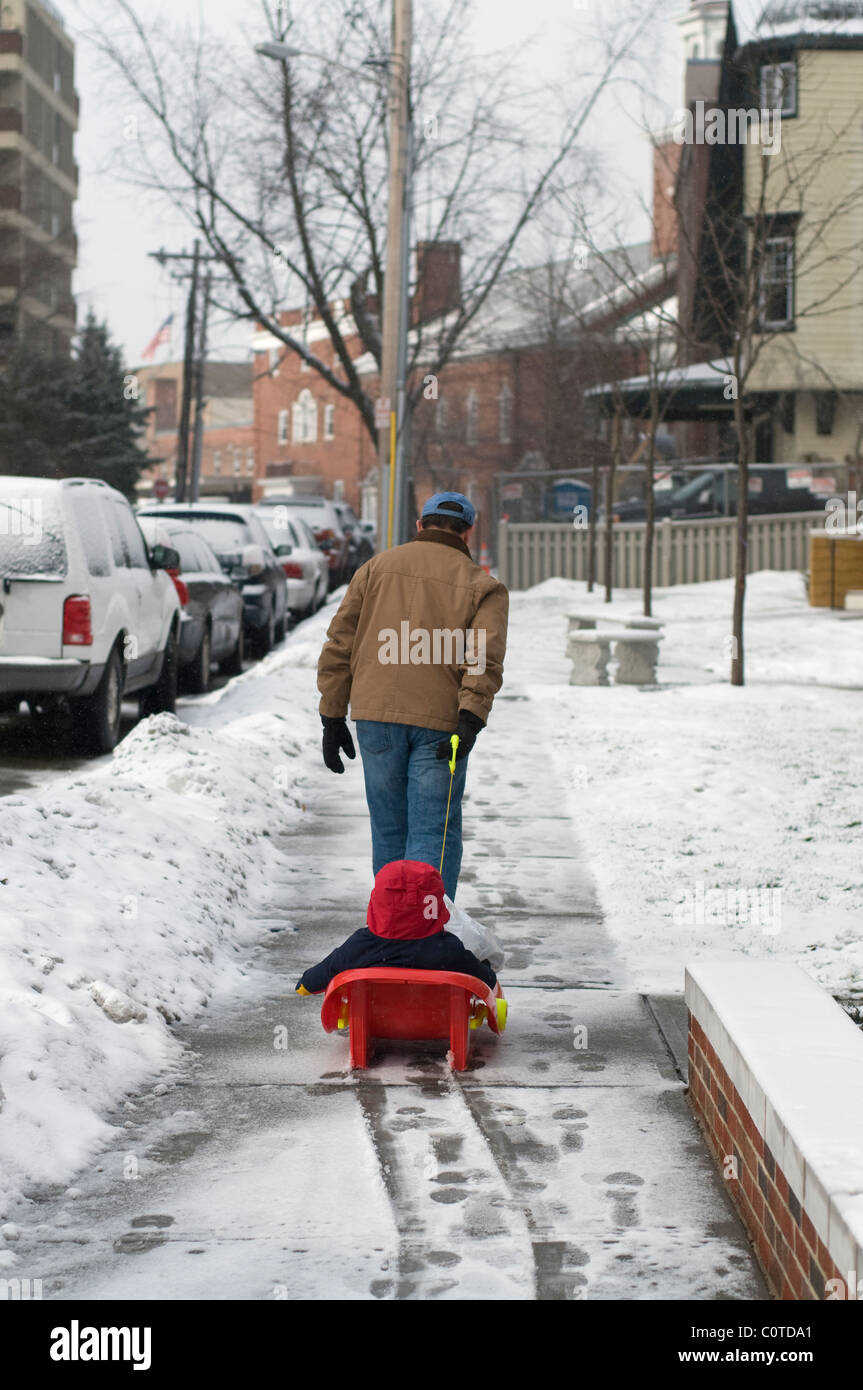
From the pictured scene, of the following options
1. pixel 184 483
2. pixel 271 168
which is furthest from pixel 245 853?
pixel 184 483

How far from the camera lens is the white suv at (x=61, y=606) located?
36.0 ft

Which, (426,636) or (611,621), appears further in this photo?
(611,621)

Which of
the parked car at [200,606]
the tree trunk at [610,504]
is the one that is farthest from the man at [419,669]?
the tree trunk at [610,504]

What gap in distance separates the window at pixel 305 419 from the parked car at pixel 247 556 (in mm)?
64392

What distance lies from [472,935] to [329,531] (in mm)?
26124

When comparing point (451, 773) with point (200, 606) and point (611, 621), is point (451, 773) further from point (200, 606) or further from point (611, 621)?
point (611, 621)

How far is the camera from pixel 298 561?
24.2 m

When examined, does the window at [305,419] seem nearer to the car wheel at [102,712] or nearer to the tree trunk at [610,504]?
the tree trunk at [610,504]

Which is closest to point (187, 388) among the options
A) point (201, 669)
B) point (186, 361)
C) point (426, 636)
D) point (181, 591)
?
point (186, 361)

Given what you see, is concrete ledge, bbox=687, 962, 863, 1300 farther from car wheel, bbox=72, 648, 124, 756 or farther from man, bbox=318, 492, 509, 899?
car wheel, bbox=72, 648, 124, 756

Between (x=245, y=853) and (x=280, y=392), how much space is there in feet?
266

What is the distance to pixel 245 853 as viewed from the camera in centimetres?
806

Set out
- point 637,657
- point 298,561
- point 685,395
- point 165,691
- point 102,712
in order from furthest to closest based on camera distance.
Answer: point 685,395 → point 298,561 → point 637,657 → point 165,691 → point 102,712
